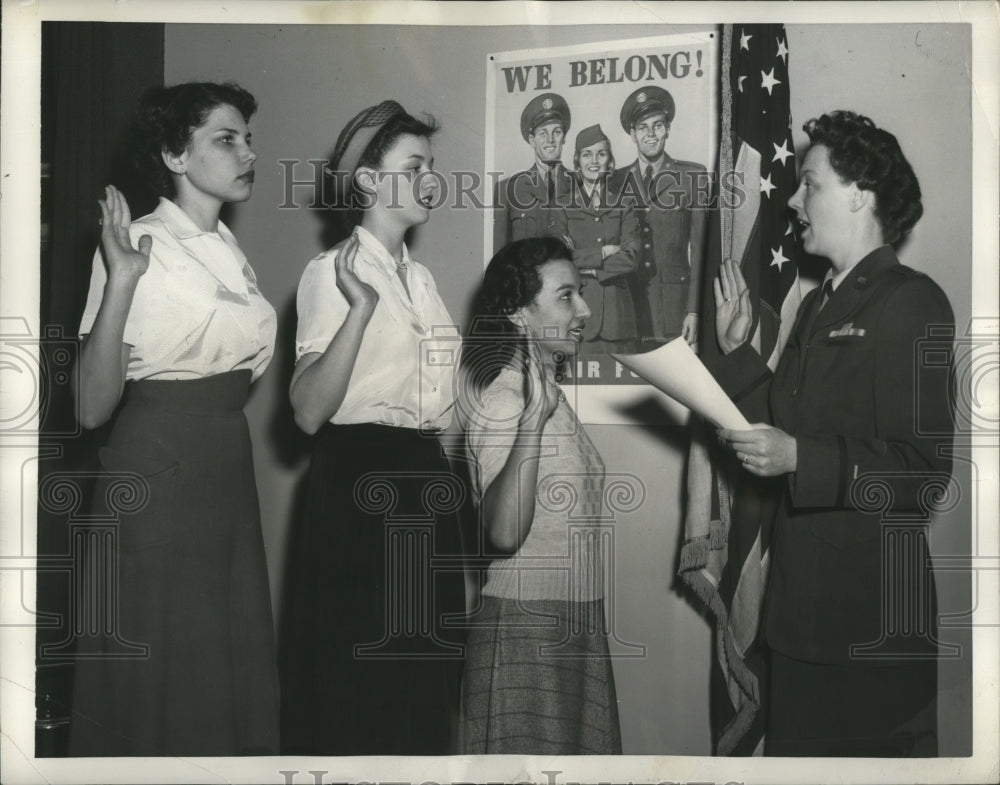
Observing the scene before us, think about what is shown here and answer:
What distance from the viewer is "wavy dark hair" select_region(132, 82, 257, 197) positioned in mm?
2412

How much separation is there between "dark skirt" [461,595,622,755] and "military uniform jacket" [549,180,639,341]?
28.2 inches

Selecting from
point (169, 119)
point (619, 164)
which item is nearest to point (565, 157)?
point (619, 164)

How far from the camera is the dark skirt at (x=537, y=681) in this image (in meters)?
2.37

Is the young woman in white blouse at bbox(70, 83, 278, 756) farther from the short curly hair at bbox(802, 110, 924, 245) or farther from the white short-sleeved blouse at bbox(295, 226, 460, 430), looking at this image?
the short curly hair at bbox(802, 110, 924, 245)

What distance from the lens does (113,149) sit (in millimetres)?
2438

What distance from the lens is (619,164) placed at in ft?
8.04

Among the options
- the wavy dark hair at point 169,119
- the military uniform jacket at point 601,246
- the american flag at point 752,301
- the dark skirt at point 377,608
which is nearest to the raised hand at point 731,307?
the american flag at point 752,301

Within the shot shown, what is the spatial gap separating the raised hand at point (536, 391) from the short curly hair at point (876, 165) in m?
0.86

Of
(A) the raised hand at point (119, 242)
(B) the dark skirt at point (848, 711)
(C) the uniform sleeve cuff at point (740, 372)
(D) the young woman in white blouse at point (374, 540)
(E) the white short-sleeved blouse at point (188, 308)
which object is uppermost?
(A) the raised hand at point (119, 242)

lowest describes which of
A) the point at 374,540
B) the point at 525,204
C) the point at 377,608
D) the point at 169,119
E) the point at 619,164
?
the point at 377,608

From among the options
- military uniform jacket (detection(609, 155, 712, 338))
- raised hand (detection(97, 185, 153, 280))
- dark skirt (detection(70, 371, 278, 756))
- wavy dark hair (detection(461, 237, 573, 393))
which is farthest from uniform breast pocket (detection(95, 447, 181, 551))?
military uniform jacket (detection(609, 155, 712, 338))

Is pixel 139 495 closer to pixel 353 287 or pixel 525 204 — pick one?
pixel 353 287

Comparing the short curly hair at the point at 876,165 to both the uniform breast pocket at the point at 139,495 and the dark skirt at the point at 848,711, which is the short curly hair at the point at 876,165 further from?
the uniform breast pocket at the point at 139,495

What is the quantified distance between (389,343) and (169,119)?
0.78m
